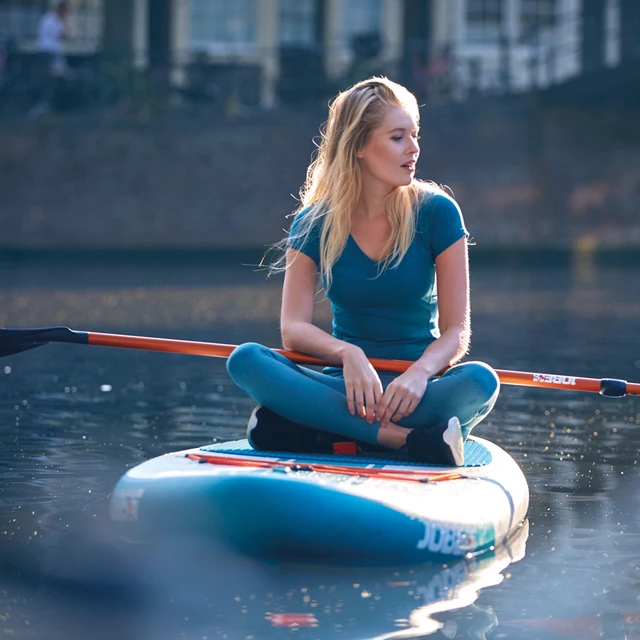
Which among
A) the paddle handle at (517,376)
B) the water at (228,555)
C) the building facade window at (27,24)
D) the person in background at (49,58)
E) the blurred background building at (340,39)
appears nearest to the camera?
the water at (228,555)

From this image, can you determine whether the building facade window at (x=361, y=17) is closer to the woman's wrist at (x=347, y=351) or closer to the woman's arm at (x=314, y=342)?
the woman's arm at (x=314, y=342)

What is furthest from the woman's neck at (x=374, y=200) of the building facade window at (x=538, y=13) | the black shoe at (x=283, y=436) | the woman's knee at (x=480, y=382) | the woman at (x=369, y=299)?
the building facade window at (x=538, y=13)

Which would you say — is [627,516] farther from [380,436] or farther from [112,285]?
[112,285]

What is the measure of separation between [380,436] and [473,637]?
1.11 m

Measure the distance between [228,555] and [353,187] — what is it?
1.20 meters

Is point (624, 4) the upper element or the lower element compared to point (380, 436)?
upper

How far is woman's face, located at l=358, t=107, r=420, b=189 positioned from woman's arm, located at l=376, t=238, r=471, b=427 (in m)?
0.25

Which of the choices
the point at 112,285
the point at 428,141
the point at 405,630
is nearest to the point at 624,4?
the point at 428,141

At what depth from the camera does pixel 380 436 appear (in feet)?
12.7

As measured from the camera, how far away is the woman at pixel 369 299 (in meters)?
3.86

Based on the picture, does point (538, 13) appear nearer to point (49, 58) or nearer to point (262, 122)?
point (262, 122)

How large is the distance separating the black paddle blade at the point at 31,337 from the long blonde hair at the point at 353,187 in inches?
31.9

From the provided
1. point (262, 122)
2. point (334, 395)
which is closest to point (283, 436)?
point (334, 395)

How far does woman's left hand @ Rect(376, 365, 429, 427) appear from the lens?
376 centimetres
